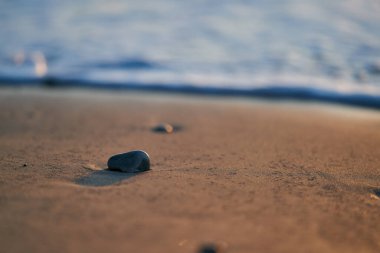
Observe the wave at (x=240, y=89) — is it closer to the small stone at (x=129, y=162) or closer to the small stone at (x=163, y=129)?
the small stone at (x=163, y=129)

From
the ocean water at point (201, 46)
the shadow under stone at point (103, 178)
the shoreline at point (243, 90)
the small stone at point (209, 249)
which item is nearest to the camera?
the small stone at point (209, 249)

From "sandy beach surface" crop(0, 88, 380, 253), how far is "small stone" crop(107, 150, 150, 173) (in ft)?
0.10

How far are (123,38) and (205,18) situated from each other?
1.10m

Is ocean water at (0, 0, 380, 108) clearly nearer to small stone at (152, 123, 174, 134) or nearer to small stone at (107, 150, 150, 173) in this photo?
small stone at (152, 123, 174, 134)

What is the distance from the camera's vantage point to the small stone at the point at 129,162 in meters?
1.51

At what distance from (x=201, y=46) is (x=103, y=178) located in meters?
3.08

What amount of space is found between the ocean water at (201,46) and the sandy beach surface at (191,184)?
787 millimetres

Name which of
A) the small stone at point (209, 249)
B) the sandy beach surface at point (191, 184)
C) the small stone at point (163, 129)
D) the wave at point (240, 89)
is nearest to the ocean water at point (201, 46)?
the wave at point (240, 89)

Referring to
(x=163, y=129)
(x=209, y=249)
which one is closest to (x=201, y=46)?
(x=163, y=129)

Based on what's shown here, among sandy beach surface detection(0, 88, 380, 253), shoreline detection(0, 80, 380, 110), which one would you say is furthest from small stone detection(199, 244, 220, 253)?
shoreline detection(0, 80, 380, 110)

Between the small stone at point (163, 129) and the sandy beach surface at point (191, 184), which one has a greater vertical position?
the small stone at point (163, 129)

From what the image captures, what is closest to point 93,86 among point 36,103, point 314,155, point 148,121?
point 36,103

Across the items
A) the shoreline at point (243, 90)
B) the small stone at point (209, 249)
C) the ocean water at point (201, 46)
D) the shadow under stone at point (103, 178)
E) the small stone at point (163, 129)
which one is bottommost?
the small stone at point (209, 249)

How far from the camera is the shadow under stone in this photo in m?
1.42
